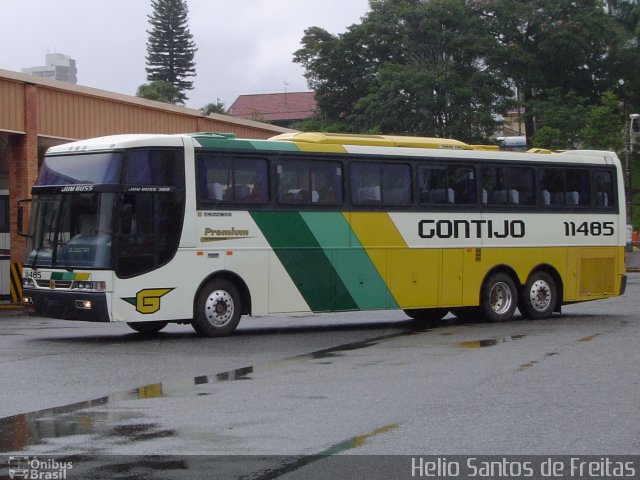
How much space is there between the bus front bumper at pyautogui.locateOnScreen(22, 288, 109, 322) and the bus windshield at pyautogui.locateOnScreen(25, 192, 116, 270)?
0.42m

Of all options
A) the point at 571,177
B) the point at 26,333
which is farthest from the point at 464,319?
the point at 26,333

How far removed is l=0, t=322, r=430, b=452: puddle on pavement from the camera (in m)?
8.83

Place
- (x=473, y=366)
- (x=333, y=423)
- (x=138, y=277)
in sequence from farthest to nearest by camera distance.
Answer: (x=138, y=277) → (x=473, y=366) → (x=333, y=423)

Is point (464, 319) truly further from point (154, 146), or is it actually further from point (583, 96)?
point (583, 96)

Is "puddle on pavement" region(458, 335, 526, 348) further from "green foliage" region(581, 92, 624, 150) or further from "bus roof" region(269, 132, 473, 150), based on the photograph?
"green foliage" region(581, 92, 624, 150)

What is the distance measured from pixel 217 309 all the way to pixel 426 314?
590 centimetres

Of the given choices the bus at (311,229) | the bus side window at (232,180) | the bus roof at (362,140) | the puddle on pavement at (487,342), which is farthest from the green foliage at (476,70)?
the puddle on pavement at (487,342)

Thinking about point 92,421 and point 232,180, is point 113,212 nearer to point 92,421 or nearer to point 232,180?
point 232,180

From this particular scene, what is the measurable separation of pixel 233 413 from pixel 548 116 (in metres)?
53.6

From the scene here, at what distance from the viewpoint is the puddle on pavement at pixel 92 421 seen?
29.0 ft

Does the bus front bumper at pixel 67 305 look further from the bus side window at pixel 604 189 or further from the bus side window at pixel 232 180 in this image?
the bus side window at pixel 604 189

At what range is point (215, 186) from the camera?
17.7 metres

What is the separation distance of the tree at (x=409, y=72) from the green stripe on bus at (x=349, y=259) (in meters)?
39.0

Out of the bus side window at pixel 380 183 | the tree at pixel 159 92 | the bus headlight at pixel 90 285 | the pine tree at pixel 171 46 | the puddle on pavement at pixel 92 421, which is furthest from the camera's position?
the pine tree at pixel 171 46
